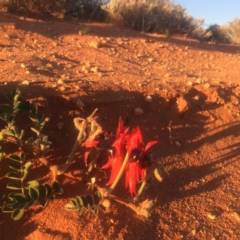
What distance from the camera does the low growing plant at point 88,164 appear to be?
208cm

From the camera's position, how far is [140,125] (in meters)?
Answer: 3.35

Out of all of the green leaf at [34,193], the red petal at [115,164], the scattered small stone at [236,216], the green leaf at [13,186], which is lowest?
the scattered small stone at [236,216]

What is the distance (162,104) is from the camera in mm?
3643

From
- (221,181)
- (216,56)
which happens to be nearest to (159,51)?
(216,56)

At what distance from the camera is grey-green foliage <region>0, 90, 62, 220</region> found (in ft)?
7.13

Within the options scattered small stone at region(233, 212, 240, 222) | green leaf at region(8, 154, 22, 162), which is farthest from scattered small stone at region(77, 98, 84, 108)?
scattered small stone at region(233, 212, 240, 222)

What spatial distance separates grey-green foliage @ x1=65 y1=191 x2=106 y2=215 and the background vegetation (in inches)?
224

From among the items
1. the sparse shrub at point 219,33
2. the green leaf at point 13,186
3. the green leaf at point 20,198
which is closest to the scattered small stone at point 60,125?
the green leaf at point 13,186

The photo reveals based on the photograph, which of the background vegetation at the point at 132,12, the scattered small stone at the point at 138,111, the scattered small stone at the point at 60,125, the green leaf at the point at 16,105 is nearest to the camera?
the green leaf at the point at 16,105

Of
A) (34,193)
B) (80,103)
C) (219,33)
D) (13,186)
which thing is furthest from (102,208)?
(219,33)

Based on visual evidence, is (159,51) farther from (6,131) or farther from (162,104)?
(6,131)

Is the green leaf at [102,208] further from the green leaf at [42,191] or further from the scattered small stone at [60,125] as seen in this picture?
the scattered small stone at [60,125]

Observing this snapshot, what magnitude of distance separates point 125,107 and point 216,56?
446cm

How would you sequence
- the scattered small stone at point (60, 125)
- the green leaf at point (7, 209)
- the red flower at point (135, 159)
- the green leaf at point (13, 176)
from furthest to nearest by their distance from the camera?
the scattered small stone at point (60, 125) → the green leaf at point (13, 176) → the green leaf at point (7, 209) → the red flower at point (135, 159)
